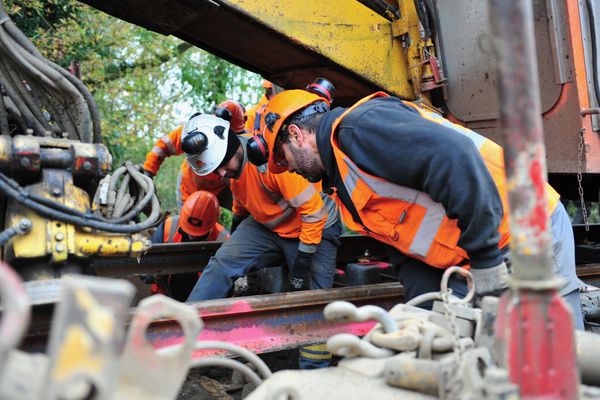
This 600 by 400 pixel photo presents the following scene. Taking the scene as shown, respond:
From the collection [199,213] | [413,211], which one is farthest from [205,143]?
[413,211]

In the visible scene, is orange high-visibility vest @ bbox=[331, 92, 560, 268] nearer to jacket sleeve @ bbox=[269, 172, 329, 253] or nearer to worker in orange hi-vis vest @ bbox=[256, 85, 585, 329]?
worker in orange hi-vis vest @ bbox=[256, 85, 585, 329]

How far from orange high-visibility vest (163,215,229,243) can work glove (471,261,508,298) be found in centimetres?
323

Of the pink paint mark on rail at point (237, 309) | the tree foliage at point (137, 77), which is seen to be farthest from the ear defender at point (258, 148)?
the tree foliage at point (137, 77)

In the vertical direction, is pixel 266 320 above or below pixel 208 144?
below

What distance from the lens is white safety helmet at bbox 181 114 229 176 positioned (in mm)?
4195

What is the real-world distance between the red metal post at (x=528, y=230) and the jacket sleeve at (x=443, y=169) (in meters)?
1.06

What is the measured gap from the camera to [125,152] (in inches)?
438

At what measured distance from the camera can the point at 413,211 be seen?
2699 mm

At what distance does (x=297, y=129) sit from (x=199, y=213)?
1976mm

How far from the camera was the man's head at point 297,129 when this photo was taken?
3184 millimetres

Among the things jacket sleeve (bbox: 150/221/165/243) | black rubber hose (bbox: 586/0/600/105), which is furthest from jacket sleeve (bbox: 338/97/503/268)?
jacket sleeve (bbox: 150/221/165/243)

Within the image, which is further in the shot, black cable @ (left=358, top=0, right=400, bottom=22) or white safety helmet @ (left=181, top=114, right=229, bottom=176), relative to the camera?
white safety helmet @ (left=181, top=114, right=229, bottom=176)

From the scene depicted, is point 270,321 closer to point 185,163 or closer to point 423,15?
point 423,15

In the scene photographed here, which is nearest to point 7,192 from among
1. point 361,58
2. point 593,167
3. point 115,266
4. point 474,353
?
point 474,353
